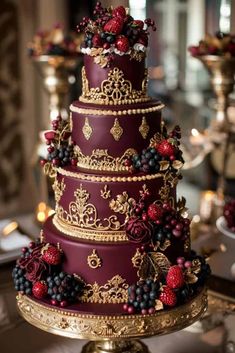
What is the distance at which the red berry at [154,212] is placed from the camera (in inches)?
65.7

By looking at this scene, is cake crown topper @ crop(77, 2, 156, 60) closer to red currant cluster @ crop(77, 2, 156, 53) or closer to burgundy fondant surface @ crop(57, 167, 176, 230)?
red currant cluster @ crop(77, 2, 156, 53)

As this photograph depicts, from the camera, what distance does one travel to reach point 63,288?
1.68 metres

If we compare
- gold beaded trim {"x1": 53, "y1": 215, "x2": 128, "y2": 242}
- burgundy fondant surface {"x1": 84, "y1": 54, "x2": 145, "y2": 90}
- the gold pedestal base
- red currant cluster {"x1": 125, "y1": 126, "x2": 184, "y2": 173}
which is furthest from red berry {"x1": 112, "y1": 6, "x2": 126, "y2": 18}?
the gold pedestal base

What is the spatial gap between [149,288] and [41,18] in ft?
12.3

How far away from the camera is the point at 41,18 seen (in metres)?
5.03

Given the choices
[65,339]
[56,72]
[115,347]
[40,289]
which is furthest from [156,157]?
[56,72]

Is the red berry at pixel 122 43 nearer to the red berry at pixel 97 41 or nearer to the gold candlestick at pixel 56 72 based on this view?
the red berry at pixel 97 41

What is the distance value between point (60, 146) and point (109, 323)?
0.52 metres

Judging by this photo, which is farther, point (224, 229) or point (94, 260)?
point (224, 229)

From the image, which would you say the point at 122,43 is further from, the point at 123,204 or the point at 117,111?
the point at 123,204

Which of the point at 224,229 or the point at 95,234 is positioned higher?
the point at 95,234

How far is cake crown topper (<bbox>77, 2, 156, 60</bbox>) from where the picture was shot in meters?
1.69

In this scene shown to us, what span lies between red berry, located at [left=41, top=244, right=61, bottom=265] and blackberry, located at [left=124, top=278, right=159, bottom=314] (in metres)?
0.21

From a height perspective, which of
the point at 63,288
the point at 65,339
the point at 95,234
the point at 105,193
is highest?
the point at 105,193
